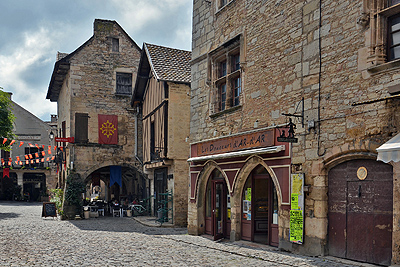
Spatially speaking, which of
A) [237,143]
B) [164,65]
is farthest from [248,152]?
[164,65]

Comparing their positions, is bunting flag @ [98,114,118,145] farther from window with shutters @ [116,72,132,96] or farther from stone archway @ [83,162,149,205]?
window with shutters @ [116,72,132,96]

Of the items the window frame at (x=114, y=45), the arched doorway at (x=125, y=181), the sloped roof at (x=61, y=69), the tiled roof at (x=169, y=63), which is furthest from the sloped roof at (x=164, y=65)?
the arched doorway at (x=125, y=181)

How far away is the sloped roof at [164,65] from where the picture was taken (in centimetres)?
1516

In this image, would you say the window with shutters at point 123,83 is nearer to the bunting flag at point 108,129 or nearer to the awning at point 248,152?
the bunting flag at point 108,129

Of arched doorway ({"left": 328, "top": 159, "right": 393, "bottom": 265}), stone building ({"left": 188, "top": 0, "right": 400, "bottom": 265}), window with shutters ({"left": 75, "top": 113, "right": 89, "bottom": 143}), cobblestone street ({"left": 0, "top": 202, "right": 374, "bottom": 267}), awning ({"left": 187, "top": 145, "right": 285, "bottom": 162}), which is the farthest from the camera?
window with shutters ({"left": 75, "top": 113, "right": 89, "bottom": 143})

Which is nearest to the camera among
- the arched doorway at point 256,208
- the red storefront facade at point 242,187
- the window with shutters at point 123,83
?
the red storefront facade at point 242,187

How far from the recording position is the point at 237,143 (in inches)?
398

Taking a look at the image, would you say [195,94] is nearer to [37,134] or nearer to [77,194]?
[77,194]

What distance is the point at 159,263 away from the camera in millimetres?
7582

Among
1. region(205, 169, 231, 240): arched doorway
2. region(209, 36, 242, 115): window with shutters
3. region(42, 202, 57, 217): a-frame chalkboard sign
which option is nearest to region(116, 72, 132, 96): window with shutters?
region(42, 202, 57, 217): a-frame chalkboard sign

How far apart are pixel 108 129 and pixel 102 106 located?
1.14 metres

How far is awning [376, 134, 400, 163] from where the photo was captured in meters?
5.63

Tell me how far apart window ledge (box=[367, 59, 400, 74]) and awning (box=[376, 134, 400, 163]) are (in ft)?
3.71

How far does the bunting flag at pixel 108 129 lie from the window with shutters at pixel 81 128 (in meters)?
0.67
